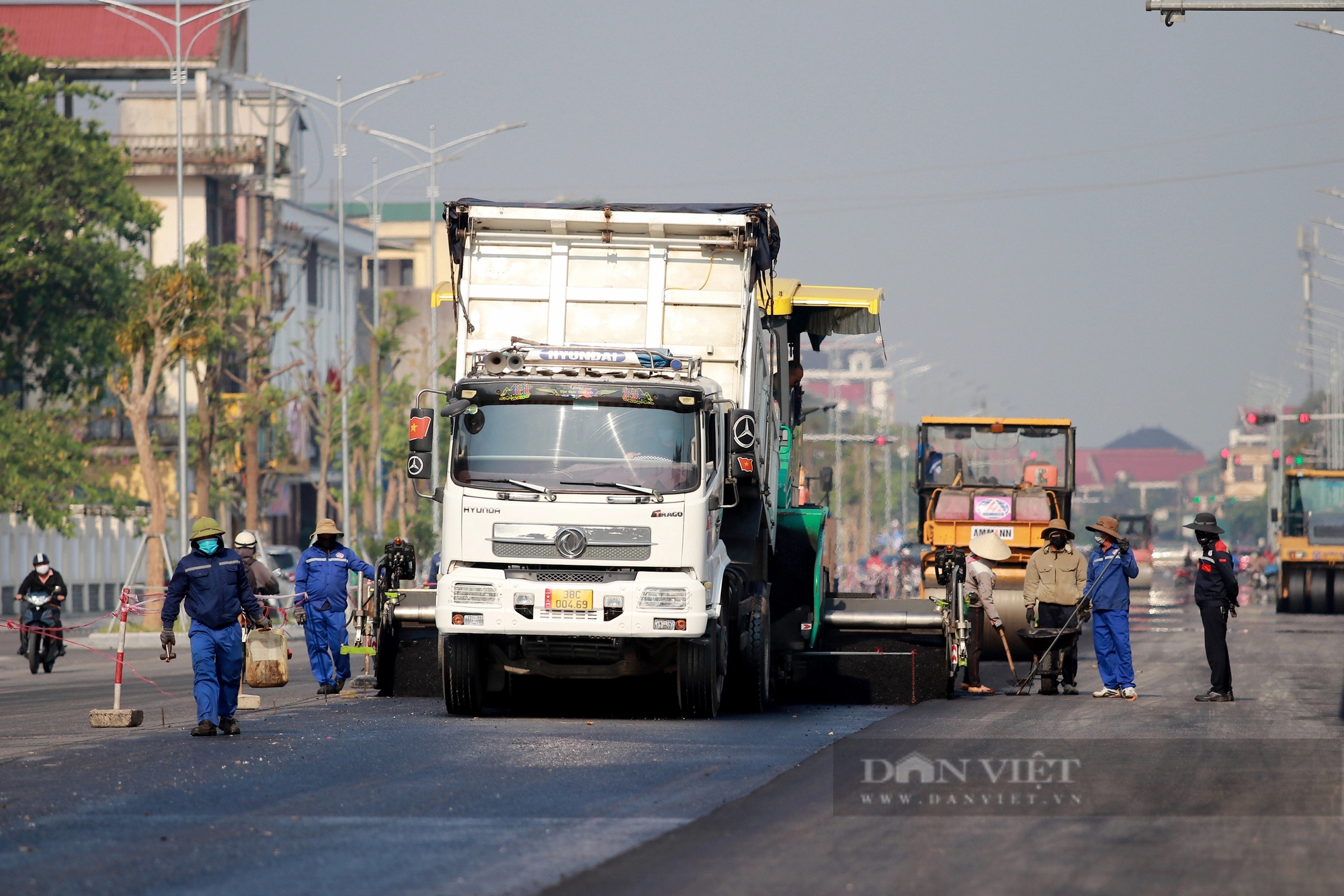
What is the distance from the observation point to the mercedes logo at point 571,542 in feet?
46.5

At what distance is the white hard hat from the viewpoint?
20.3m

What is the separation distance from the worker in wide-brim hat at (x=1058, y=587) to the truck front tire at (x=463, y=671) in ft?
21.4

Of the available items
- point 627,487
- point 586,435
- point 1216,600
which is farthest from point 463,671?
point 1216,600

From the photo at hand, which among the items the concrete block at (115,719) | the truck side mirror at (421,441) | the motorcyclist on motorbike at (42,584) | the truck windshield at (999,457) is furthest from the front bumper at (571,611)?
the truck windshield at (999,457)

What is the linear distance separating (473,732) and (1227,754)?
209 inches

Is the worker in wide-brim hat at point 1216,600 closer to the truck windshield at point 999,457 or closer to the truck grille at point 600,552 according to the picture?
the truck grille at point 600,552

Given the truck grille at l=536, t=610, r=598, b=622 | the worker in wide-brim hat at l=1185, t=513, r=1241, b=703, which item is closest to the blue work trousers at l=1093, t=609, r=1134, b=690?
the worker in wide-brim hat at l=1185, t=513, r=1241, b=703

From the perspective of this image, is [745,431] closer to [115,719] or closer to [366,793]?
[366,793]

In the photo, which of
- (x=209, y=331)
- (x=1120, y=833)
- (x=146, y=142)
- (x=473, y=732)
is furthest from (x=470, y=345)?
(x=146, y=142)

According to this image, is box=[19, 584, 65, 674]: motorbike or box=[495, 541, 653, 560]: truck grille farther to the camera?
box=[19, 584, 65, 674]: motorbike

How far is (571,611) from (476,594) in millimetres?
760

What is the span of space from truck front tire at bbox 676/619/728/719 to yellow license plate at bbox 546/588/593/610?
88 centimetres

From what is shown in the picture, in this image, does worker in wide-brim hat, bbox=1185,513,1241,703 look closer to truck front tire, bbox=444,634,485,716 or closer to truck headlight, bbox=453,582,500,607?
truck front tire, bbox=444,634,485,716

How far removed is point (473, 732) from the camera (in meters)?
13.6
